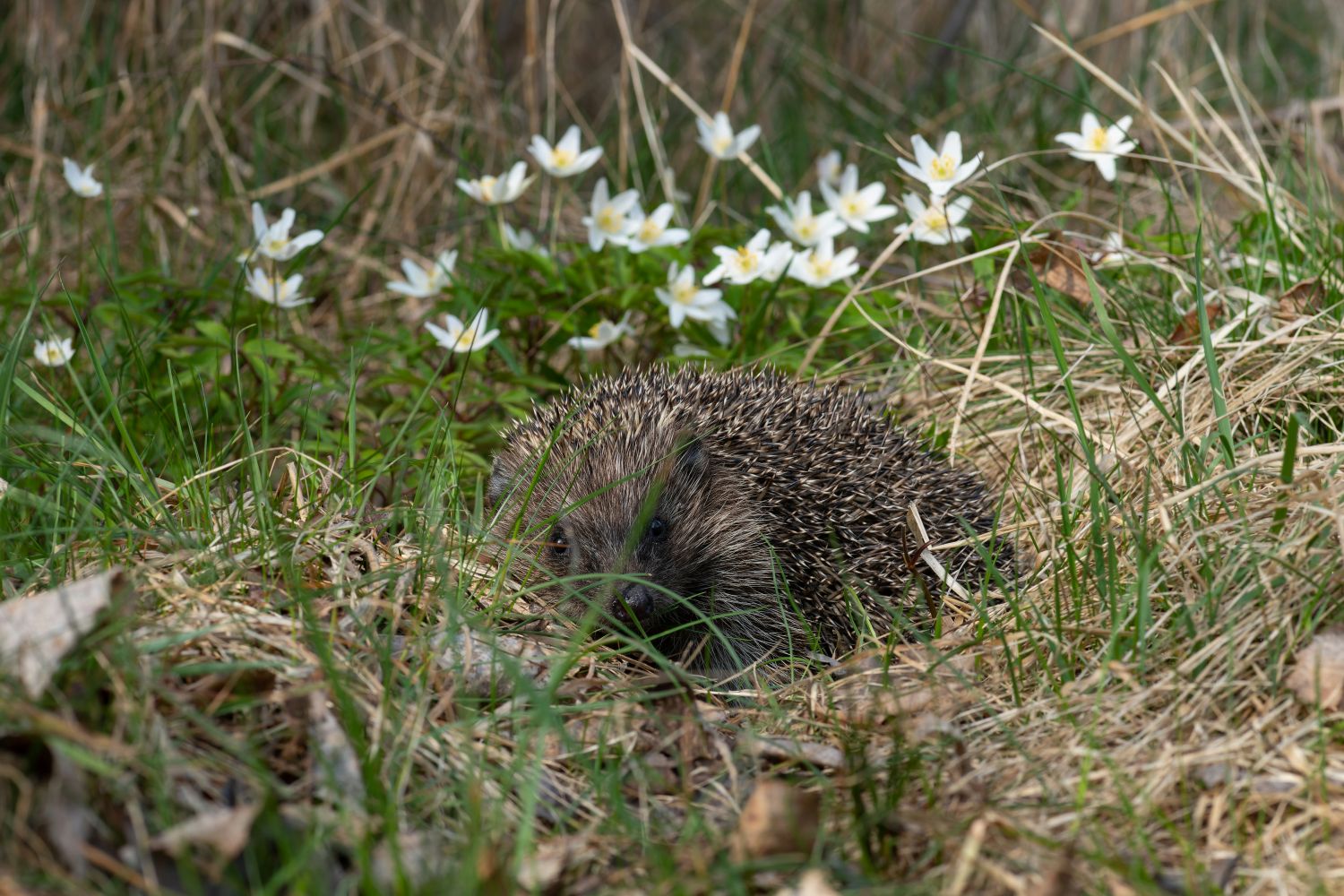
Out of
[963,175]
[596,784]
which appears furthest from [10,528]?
[963,175]

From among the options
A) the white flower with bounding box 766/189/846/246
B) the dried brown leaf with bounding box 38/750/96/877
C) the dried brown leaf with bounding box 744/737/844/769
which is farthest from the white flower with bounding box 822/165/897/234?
the dried brown leaf with bounding box 38/750/96/877

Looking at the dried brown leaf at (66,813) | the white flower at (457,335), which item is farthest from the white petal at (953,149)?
the dried brown leaf at (66,813)

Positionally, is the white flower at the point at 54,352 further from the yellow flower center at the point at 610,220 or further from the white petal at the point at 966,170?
the white petal at the point at 966,170

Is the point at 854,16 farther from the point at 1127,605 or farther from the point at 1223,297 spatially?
the point at 1127,605

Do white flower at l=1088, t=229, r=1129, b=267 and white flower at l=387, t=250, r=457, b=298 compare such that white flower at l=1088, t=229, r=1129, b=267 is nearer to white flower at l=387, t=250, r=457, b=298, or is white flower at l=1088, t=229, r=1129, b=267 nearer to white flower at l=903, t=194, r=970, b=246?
white flower at l=903, t=194, r=970, b=246

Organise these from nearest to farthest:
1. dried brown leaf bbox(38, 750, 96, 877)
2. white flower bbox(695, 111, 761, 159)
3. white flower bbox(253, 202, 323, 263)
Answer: dried brown leaf bbox(38, 750, 96, 877)
white flower bbox(253, 202, 323, 263)
white flower bbox(695, 111, 761, 159)

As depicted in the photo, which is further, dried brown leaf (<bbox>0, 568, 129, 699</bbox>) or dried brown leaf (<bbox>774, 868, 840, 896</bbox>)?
dried brown leaf (<bbox>0, 568, 129, 699</bbox>)
